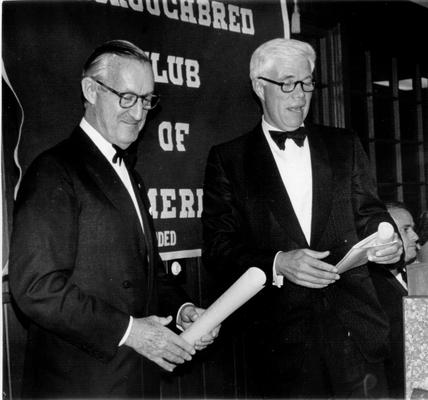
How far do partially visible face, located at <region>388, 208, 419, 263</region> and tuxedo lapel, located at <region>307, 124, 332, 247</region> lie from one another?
2.79 ft

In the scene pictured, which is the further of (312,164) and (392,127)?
(392,127)

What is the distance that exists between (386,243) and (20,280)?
989 mm

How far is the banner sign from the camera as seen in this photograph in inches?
69.4

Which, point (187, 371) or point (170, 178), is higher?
point (170, 178)

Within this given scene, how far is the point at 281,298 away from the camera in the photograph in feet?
6.31

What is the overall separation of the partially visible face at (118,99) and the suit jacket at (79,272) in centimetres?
8

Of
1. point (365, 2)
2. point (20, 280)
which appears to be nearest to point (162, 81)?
point (20, 280)

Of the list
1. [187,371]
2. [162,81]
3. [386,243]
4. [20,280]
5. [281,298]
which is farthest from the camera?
[187,371]

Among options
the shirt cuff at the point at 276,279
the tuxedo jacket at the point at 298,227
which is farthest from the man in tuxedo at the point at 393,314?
the shirt cuff at the point at 276,279

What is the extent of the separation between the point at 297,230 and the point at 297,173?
22cm

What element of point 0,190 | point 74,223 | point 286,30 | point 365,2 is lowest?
point 74,223

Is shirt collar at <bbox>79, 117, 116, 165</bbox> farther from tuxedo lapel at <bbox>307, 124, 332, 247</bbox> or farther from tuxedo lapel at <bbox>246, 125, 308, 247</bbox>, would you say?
tuxedo lapel at <bbox>307, 124, 332, 247</bbox>

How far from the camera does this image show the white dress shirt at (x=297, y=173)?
76.4 inches

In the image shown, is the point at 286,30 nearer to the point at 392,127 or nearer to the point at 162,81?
the point at 162,81
